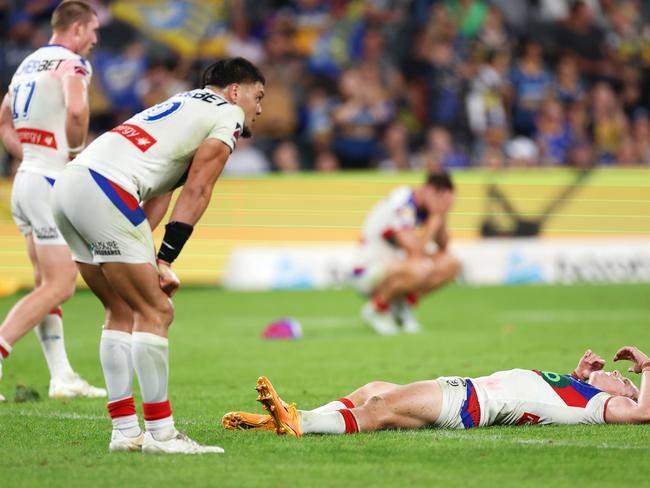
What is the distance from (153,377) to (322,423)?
1.03 metres

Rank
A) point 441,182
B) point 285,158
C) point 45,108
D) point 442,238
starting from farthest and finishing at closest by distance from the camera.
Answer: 1. point 285,158
2. point 442,238
3. point 441,182
4. point 45,108

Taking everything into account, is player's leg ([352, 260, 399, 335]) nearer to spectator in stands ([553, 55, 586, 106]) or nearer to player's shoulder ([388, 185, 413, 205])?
player's shoulder ([388, 185, 413, 205])

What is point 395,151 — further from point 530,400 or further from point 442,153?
point 530,400

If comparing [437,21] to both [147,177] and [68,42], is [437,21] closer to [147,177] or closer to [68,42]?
[68,42]

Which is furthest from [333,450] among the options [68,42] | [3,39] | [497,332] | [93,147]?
[3,39]

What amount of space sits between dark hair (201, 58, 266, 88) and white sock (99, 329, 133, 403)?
1.44 metres

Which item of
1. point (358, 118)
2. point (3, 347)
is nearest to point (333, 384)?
point (3, 347)

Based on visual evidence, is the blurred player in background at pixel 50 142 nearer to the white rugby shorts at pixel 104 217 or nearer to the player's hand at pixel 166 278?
the white rugby shorts at pixel 104 217

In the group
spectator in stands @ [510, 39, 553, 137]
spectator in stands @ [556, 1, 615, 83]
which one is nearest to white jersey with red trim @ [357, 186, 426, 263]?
spectator in stands @ [510, 39, 553, 137]

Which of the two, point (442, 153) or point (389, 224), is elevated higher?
point (442, 153)

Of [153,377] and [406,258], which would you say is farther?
[406,258]

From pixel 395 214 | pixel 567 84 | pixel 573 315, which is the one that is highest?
pixel 567 84

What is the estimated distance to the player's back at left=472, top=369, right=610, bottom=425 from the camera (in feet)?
23.5

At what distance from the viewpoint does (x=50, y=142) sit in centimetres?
936
